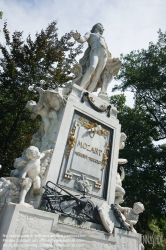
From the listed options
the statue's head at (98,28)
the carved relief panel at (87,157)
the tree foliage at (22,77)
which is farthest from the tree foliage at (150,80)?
the carved relief panel at (87,157)

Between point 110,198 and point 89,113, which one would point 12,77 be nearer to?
point 89,113

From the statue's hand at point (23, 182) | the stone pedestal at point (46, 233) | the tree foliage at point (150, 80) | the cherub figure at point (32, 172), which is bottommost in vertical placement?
the stone pedestal at point (46, 233)

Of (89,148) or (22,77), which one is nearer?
(89,148)

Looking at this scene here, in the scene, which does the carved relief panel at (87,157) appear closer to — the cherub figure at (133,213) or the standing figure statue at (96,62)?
the cherub figure at (133,213)

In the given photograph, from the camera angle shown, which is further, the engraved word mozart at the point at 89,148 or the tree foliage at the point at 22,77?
the tree foliage at the point at 22,77

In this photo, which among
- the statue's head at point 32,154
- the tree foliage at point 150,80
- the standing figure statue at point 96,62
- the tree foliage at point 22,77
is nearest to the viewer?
the statue's head at point 32,154

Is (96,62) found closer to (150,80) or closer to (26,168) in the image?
(26,168)

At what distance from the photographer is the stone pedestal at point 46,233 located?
137 inches

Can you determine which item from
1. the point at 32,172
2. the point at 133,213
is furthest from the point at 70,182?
the point at 133,213

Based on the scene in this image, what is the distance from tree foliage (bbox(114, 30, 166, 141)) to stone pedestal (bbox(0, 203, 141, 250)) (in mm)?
13427

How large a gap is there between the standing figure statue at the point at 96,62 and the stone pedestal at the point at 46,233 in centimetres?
406

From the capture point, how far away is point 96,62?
695 cm

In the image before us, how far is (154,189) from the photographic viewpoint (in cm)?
1414

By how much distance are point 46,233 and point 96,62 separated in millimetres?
5095
